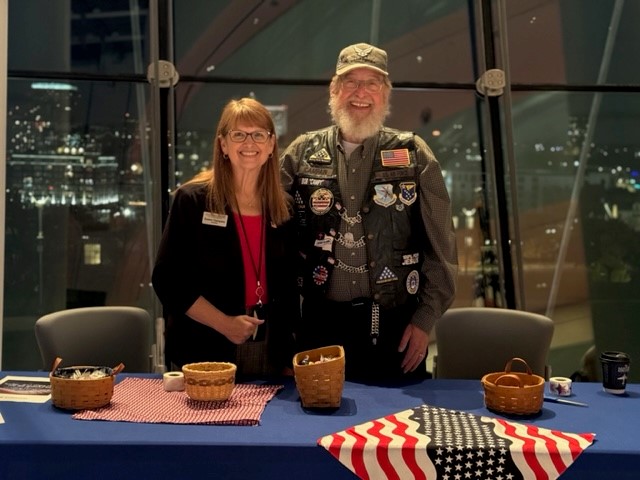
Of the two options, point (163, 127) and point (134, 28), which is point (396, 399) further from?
point (134, 28)

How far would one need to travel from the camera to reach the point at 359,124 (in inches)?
102

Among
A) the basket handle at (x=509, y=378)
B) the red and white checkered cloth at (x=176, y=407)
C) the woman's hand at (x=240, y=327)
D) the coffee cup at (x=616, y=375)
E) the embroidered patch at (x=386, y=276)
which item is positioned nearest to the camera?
the red and white checkered cloth at (x=176, y=407)

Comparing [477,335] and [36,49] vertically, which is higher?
[36,49]

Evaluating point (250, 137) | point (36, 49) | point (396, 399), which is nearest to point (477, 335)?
point (396, 399)

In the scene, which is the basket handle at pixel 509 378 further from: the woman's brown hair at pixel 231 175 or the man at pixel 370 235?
the woman's brown hair at pixel 231 175

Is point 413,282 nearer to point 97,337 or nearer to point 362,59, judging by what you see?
point 362,59

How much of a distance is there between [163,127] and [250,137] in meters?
2.00

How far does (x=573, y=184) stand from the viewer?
4.74m

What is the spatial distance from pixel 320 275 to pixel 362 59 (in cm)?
86

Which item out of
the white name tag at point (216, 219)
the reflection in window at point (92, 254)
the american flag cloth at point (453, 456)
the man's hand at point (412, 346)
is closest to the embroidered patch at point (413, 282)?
the man's hand at point (412, 346)

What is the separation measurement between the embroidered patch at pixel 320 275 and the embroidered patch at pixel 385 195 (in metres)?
0.33

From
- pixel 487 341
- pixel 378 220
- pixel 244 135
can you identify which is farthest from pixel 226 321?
pixel 487 341

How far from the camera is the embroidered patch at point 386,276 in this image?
2.46m

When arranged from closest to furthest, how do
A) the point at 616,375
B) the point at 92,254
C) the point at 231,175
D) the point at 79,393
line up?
the point at 79,393
the point at 616,375
the point at 231,175
the point at 92,254
